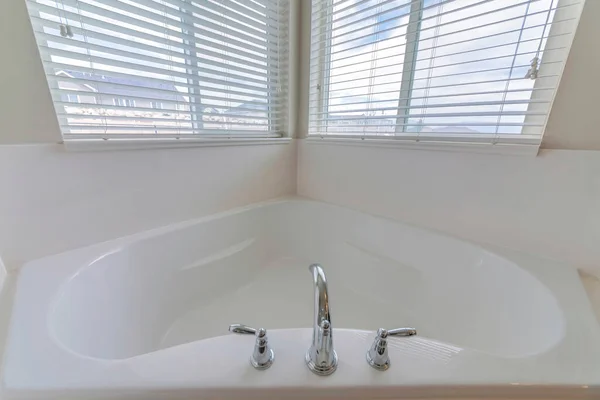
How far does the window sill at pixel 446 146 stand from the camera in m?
0.82

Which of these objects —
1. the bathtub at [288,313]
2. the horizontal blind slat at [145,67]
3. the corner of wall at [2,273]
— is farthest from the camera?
the horizontal blind slat at [145,67]

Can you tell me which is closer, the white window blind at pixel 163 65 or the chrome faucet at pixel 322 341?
the chrome faucet at pixel 322 341

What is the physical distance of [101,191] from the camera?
34.3 inches

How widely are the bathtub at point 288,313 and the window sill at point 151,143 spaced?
340 millimetres

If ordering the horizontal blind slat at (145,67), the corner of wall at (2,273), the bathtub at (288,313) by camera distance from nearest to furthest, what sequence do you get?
the bathtub at (288,313), the corner of wall at (2,273), the horizontal blind slat at (145,67)

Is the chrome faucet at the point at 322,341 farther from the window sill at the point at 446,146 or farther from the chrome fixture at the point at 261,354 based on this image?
the window sill at the point at 446,146

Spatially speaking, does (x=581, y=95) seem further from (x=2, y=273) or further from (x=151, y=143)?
(x=2, y=273)

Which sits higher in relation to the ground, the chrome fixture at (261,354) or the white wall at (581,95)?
the white wall at (581,95)

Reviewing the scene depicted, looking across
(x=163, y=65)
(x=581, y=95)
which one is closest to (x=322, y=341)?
(x=581, y=95)

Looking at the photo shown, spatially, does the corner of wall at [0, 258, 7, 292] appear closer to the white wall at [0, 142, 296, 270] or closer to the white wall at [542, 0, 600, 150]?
the white wall at [0, 142, 296, 270]

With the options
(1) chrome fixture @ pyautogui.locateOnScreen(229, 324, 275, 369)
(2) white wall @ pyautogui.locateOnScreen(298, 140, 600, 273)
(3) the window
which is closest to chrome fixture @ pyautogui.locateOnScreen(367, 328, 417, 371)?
(1) chrome fixture @ pyautogui.locateOnScreen(229, 324, 275, 369)

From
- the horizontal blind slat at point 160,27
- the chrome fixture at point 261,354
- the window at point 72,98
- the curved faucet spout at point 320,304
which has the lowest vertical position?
the chrome fixture at point 261,354

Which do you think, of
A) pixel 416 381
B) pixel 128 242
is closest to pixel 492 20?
pixel 416 381

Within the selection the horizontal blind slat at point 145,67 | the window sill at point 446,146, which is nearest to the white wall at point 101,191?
the horizontal blind slat at point 145,67
